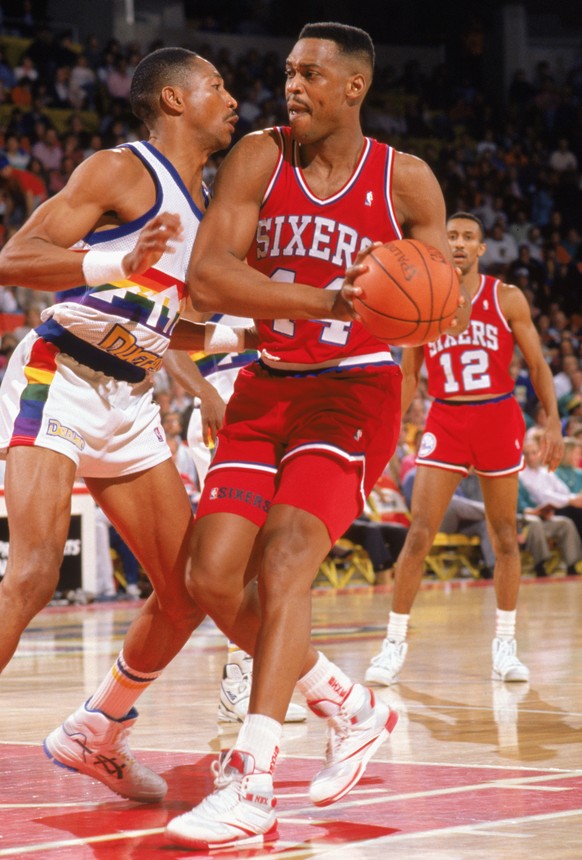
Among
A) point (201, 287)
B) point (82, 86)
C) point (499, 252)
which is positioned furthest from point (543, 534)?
point (201, 287)

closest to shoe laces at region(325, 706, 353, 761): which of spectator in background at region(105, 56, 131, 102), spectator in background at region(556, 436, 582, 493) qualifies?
spectator in background at region(556, 436, 582, 493)

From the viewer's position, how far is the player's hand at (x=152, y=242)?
147 inches

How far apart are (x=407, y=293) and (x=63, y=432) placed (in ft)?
3.68

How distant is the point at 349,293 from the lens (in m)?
3.62

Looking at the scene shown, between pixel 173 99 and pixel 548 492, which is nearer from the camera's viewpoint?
pixel 173 99

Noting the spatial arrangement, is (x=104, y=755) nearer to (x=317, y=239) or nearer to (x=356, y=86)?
(x=317, y=239)

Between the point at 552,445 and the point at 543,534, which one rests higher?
the point at 552,445

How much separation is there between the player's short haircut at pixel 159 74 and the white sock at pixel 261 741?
2015 mm

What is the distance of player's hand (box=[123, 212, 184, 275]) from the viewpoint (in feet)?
12.3

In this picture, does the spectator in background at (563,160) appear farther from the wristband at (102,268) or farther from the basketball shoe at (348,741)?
the wristband at (102,268)

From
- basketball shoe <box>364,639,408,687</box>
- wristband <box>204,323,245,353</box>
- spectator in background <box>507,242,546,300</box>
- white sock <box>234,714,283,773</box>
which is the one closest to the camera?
white sock <box>234,714,283,773</box>

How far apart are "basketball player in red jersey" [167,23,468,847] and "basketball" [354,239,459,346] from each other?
23cm

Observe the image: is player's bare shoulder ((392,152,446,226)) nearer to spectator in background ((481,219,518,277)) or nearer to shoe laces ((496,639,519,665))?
shoe laces ((496,639,519,665))

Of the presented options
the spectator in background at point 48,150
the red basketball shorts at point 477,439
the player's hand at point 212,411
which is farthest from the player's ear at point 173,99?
the spectator in background at point 48,150
